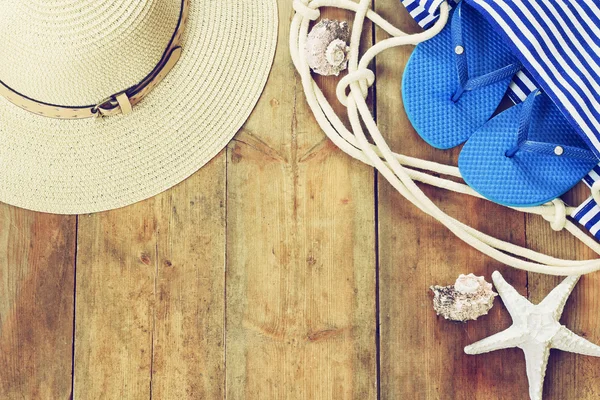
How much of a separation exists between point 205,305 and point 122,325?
5.3 inches

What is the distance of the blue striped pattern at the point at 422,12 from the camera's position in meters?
0.88

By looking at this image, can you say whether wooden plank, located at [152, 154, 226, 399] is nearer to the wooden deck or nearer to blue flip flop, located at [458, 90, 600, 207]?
the wooden deck

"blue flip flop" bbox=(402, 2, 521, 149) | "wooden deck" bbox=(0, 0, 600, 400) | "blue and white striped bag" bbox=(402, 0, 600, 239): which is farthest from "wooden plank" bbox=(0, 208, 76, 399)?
"blue and white striped bag" bbox=(402, 0, 600, 239)

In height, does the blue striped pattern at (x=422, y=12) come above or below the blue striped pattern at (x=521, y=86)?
above

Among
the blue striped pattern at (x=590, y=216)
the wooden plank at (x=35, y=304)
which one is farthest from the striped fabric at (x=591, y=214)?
the wooden plank at (x=35, y=304)

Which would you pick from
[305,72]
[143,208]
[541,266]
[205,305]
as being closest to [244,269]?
[205,305]

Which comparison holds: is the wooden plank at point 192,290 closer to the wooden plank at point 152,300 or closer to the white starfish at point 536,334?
the wooden plank at point 152,300

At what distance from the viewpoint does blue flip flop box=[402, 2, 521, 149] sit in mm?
896

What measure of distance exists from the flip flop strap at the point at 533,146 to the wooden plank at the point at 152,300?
1.60 ft

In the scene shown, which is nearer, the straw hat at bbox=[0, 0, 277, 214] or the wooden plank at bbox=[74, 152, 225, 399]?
the straw hat at bbox=[0, 0, 277, 214]

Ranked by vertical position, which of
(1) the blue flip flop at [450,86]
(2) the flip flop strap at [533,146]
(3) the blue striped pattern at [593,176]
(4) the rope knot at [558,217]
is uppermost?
(1) the blue flip flop at [450,86]

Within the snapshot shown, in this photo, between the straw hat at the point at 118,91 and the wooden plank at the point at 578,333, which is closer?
the straw hat at the point at 118,91

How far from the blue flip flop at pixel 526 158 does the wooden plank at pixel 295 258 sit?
178 millimetres

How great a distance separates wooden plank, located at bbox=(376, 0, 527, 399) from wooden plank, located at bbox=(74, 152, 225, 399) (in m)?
0.27
